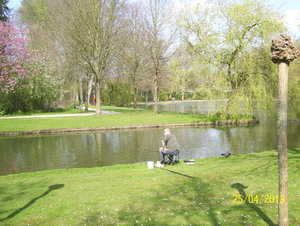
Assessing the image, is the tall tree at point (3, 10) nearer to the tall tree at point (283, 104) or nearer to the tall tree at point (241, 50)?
the tall tree at point (241, 50)

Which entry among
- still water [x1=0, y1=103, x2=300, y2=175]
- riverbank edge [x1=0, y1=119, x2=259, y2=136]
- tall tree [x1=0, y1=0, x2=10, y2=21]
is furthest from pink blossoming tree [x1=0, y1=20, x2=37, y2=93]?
still water [x1=0, y1=103, x2=300, y2=175]

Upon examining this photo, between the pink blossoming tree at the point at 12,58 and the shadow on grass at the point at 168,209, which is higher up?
the pink blossoming tree at the point at 12,58

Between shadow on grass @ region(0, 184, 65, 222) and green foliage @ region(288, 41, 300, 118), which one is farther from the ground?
green foliage @ region(288, 41, 300, 118)

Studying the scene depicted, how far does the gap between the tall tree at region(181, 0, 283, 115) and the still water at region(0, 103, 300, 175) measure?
4.32 meters

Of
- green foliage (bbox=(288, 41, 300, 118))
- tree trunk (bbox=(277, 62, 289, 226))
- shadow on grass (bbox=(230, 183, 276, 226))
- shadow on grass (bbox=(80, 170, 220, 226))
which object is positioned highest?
green foliage (bbox=(288, 41, 300, 118))

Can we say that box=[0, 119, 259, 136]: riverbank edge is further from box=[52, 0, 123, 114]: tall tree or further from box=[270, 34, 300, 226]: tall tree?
box=[270, 34, 300, 226]: tall tree

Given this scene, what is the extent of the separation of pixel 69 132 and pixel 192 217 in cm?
1686

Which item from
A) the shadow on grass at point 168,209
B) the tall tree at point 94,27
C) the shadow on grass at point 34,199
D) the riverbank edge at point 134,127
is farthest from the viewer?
the tall tree at point 94,27

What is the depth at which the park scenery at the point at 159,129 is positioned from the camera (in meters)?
4.69

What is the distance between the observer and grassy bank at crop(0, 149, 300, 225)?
443cm

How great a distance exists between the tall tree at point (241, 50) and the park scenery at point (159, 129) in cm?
10

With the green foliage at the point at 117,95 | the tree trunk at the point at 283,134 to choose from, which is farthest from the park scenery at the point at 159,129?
the green foliage at the point at 117,95

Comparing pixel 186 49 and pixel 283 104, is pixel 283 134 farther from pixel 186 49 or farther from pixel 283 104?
pixel 186 49

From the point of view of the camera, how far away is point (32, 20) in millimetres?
44094
